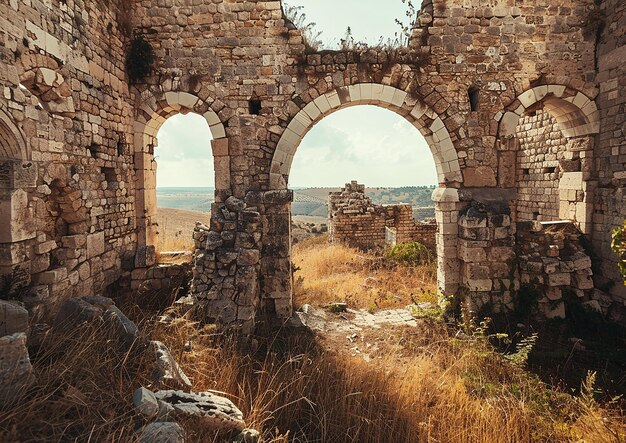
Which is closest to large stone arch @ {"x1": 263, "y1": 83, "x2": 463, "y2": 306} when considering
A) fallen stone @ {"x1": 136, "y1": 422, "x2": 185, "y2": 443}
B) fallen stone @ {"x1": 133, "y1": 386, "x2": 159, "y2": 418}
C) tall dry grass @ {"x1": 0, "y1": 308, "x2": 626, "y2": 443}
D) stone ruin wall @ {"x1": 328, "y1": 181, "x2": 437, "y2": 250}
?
tall dry grass @ {"x1": 0, "y1": 308, "x2": 626, "y2": 443}

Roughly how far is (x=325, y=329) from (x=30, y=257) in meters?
4.39

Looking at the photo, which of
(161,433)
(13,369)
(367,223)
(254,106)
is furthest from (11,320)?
(367,223)

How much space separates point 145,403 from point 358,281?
273 inches

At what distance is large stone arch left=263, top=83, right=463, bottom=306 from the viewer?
20.8ft

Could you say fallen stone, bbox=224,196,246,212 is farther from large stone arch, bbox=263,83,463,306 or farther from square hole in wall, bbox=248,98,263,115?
square hole in wall, bbox=248,98,263,115

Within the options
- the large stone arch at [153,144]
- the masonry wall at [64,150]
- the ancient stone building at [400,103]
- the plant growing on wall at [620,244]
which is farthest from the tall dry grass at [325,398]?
the large stone arch at [153,144]

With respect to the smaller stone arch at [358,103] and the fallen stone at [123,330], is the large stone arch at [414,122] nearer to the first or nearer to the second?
the smaller stone arch at [358,103]

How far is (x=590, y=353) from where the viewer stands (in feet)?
17.2

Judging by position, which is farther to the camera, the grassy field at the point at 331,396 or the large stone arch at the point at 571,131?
the large stone arch at the point at 571,131

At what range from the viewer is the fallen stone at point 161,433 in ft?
7.15

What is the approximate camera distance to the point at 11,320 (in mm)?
2775

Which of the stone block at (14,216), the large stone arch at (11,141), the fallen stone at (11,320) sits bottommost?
the fallen stone at (11,320)

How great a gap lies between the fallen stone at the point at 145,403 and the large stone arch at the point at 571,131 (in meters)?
6.30

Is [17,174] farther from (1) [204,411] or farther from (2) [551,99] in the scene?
(2) [551,99]
